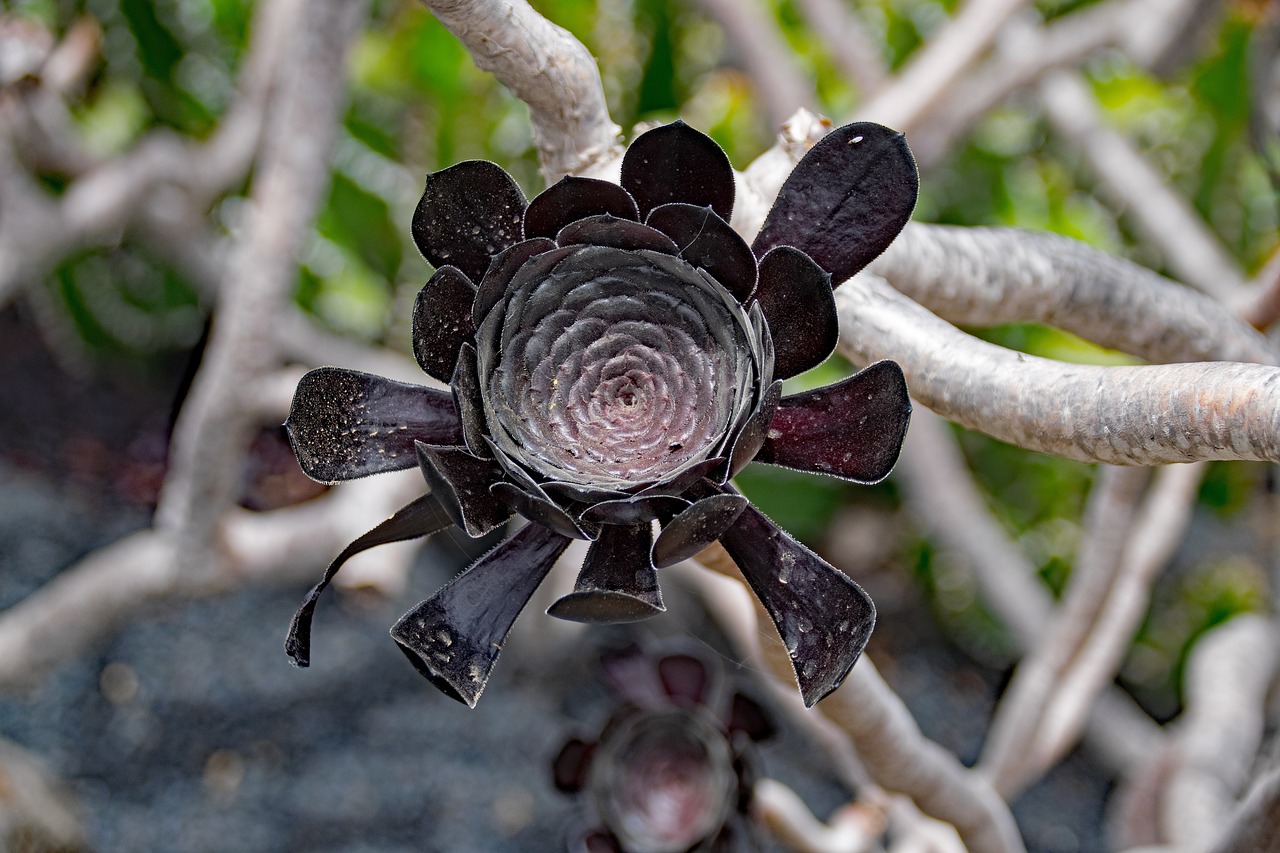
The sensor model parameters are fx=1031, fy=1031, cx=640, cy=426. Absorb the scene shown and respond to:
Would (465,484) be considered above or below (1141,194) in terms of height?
above

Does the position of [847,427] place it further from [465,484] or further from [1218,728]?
[1218,728]

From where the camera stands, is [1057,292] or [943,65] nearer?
[1057,292]

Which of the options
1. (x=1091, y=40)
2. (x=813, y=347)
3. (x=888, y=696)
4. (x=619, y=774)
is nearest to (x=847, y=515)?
(x=1091, y=40)

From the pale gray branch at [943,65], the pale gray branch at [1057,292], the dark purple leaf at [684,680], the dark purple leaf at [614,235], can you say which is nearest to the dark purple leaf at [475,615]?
the dark purple leaf at [614,235]

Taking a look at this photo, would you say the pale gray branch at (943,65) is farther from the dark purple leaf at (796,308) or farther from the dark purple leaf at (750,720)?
the dark purple leaf at (796,308)

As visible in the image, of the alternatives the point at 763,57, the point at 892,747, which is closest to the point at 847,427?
the point at 892,747

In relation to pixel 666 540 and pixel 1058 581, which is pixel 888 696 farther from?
pixel 1058 581
